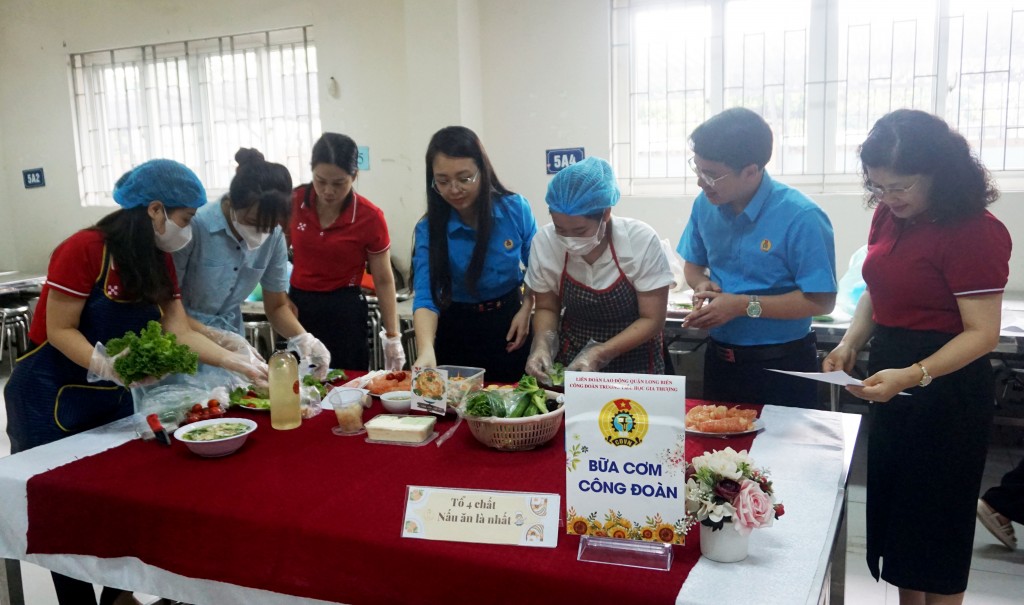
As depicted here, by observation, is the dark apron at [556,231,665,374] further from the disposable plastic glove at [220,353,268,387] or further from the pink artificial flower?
the pink artificial flower

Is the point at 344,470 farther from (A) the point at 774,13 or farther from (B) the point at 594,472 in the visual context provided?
(A) the point at 774,13

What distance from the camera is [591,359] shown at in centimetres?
192

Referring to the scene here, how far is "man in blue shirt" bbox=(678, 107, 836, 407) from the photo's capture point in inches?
74.9

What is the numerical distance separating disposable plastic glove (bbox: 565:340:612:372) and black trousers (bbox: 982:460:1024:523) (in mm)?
1668

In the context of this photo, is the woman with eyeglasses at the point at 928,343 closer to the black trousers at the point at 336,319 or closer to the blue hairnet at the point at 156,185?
the blue hairnet at the point at 156,185

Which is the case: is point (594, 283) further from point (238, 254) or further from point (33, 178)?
point (33, 178)

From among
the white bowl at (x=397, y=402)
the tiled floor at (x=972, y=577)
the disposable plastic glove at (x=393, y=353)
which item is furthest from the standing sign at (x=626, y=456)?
the disposable plastic glove at (x=393, y=353)

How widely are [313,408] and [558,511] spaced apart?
0.92 meters

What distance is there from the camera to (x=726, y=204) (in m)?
2.07

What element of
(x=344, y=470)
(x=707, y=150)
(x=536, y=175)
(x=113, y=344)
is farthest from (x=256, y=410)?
(x=536, y=175)

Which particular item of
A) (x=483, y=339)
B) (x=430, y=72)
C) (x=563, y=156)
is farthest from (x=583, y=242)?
(x=430, y=72)

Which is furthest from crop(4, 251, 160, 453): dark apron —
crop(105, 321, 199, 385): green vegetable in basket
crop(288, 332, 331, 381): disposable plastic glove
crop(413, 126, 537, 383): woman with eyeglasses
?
crop(413, 126, 537, 383): woman with eyeglasses

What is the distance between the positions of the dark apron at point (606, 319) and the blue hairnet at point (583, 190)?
0.15 meters

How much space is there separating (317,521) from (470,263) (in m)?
1.10
